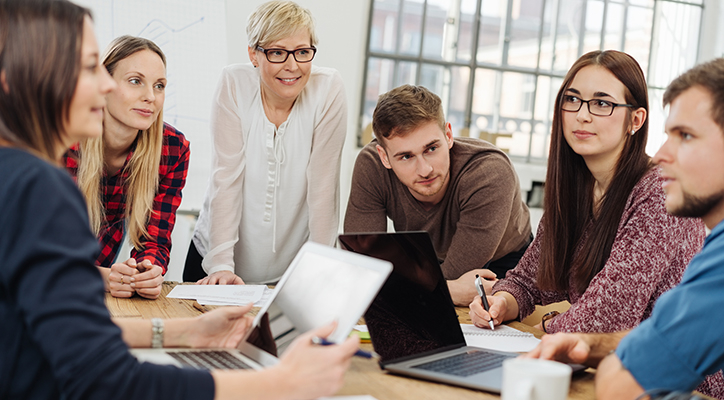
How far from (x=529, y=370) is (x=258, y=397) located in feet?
1.11

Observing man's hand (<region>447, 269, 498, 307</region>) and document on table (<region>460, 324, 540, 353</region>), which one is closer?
document on table (<region>460, 324, 540, 353</region>)

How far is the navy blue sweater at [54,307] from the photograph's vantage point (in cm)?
66

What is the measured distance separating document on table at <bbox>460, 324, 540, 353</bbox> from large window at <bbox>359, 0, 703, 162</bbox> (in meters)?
3.28

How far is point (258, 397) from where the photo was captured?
29.5 inches

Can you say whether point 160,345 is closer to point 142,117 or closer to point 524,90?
point 142,117

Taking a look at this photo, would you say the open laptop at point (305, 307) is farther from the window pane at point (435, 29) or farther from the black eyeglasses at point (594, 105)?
the window pane at point (435, 29)

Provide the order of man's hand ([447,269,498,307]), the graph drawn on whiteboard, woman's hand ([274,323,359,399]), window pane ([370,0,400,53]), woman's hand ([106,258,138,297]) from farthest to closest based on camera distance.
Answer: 1. window pane ([370,0,400,53])
2. the graph drawn on whiteboard
3. man's hand ([447,269,498,307])
4. woman's hand ([106,258,138,297])
5. woman's hand ([274,323,359,399])

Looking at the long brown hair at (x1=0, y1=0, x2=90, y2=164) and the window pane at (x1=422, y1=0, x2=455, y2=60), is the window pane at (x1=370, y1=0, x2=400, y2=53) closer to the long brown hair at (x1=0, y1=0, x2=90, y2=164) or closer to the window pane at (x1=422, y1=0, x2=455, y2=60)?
the window pane at (x1=422, y1=0, x2=455, y2=60)

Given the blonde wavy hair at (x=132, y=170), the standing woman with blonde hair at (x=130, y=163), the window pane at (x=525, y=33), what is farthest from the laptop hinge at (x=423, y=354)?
the window pane at (x=525, y=33)

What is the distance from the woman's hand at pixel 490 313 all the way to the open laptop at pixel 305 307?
0.63 m

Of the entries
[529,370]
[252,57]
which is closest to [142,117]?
[252,57]

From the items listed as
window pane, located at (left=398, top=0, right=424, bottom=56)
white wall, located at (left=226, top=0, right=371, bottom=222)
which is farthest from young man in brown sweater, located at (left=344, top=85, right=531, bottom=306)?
window pane, located at (left=398, top=0, right=424, bottom=56)

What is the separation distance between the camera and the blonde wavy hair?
5.98ft

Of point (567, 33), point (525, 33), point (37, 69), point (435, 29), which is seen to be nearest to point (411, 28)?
point (435, 29)
